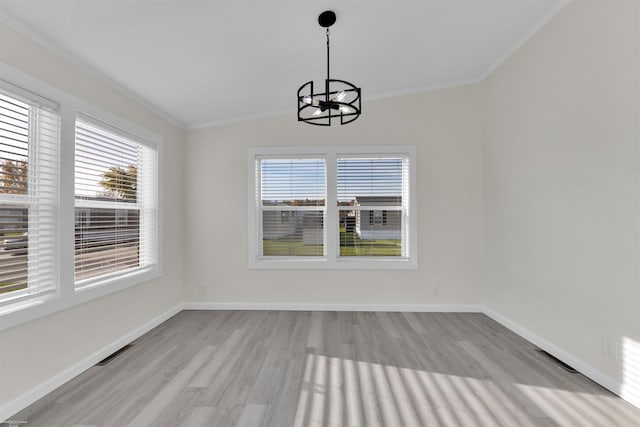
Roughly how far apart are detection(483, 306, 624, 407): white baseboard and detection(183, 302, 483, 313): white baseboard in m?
0.42

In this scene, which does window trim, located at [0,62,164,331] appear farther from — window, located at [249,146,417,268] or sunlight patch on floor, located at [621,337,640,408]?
sunlight patch on floor, located at [621,337,640,408]

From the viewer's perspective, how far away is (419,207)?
3781mm

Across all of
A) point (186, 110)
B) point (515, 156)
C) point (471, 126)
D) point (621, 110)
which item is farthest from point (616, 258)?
point (186, 110)

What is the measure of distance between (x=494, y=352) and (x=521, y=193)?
1663mm

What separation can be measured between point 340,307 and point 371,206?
4.78ft

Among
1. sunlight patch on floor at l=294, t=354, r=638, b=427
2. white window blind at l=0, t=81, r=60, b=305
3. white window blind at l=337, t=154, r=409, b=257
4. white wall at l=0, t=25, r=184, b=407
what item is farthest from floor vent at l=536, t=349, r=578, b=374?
white window blind at l=0, t=81, r=60, b=305

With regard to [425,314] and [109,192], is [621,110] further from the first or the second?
[109,192]

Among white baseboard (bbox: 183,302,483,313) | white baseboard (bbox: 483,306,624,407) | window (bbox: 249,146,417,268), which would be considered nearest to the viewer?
white baseboard (bbox: 483,306,624,407)

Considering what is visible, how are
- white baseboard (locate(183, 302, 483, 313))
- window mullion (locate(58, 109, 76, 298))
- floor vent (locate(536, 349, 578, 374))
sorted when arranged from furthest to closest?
white baseboard (locate(183, 302, 483, 313)) < floor vent (locate(536, 349, 578, 374)) < window mullion (locate(58, 109, 76, 298))

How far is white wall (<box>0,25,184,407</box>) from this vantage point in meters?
1.82

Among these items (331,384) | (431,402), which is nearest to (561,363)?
(431,402)

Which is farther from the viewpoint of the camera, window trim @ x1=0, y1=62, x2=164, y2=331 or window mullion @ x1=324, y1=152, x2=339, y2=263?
window mullion @ x1=324, y1=152, x2=339, y2=263

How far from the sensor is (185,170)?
3943 millimetres

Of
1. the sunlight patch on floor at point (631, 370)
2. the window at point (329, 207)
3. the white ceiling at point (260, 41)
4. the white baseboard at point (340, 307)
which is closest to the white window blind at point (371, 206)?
the window at point (329, 207)
